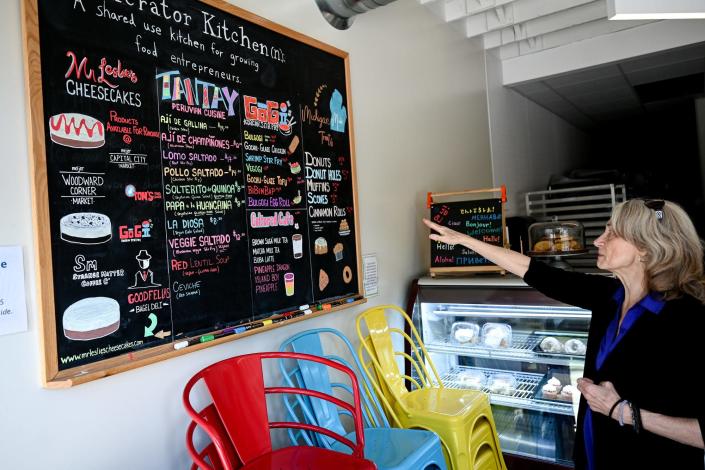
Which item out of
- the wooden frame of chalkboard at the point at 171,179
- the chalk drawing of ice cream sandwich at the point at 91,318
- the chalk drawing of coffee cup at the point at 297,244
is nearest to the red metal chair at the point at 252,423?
the wooden frame of chalkboard at the point at 171,179

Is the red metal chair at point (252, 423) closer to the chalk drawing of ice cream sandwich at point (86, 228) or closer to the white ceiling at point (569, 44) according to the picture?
the chalk drawing of ice cream sandwich at point (86, 228)

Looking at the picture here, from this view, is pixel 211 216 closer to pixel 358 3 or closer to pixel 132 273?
pixel 132 273

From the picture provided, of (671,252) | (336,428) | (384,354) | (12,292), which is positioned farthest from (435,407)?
(12,292)

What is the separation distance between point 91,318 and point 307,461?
0.84 meters

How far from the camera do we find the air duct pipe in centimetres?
268

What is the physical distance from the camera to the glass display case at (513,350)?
2848mm

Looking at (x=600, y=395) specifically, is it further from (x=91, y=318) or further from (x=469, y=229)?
(x=469, y=229)

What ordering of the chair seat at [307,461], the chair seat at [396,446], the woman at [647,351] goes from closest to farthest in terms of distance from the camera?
the woman at [647,351] < the chair seat at [307,461] < the chair seat at [396,446]

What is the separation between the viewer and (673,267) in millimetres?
1662

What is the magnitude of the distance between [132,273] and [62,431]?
526mm

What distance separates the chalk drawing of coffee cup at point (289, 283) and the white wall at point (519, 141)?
2.98m

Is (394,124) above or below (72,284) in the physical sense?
above

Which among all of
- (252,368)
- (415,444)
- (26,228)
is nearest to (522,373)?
(415,444)

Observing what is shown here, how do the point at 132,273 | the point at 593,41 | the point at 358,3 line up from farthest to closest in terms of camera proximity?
the point at 593,41 → the point at 358,3 → the point at 132,273
